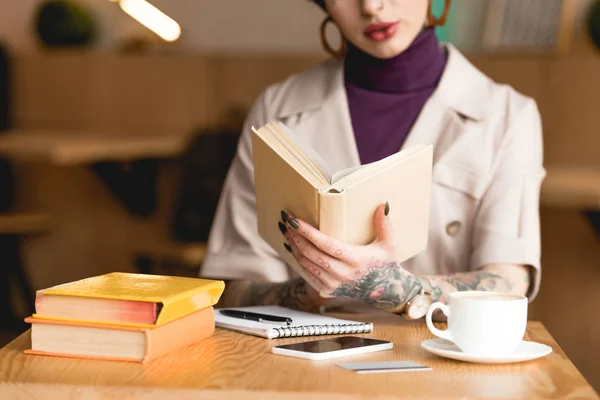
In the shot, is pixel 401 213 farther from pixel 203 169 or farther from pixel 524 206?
pixel 203 169

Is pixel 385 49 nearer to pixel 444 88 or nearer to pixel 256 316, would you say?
pixel 444 88

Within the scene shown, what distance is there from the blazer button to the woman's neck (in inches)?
11.0

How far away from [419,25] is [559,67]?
1.66m

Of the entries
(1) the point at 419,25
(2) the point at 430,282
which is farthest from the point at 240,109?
(2) the point at 430,282

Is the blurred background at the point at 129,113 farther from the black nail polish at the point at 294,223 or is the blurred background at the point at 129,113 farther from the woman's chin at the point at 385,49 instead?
the black nail polish at the point at 294,223

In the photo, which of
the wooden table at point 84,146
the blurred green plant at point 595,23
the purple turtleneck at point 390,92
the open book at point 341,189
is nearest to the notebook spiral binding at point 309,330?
the open book at point 341,189

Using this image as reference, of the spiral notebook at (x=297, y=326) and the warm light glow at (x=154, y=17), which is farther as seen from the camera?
the warm light glow at (x=154, y=17)

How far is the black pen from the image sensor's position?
142 cm

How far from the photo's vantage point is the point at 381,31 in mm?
1832

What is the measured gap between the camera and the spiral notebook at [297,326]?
4.48 ft

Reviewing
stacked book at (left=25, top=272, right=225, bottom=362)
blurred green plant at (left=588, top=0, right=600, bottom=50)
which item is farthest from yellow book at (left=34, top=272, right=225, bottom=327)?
blurred green plant at (left=588, top=0, right=600, bottom=50)

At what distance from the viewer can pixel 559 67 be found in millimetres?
3408

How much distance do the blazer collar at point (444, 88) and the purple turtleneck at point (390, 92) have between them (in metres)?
0.03

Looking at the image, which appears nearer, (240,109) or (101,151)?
(101,151)
